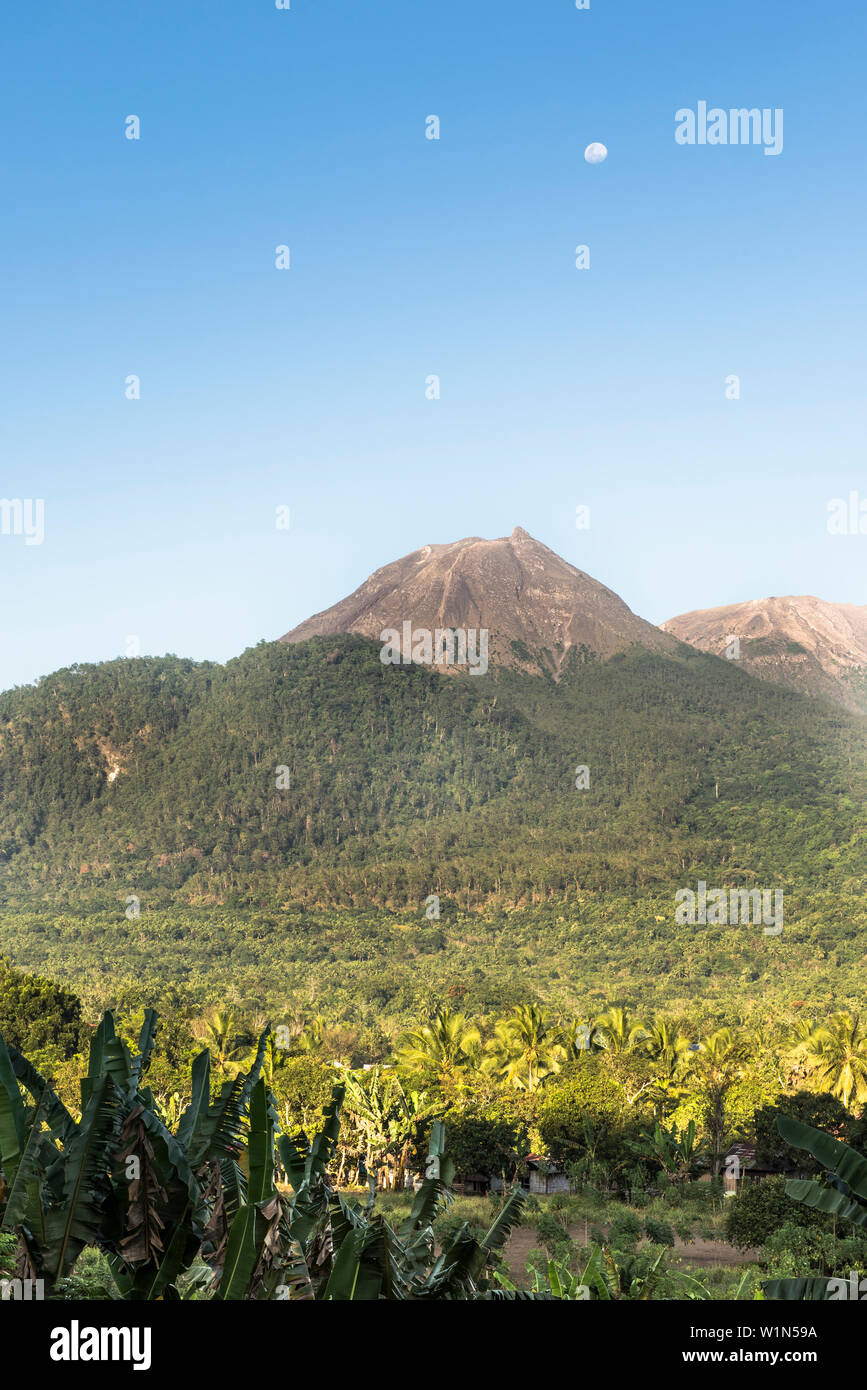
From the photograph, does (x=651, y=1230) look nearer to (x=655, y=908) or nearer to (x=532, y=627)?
(x=655, y=908)

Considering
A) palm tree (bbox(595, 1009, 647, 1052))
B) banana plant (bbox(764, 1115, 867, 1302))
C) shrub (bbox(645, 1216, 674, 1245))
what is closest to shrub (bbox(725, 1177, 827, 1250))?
shrub (bbox(645, 1216, 674, 1245))

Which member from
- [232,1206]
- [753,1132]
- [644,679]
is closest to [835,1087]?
[753,1132]

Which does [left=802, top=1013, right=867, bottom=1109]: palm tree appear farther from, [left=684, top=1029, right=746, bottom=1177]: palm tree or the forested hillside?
the forested hillside

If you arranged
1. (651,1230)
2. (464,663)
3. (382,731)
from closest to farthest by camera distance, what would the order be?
(651,1230) → (382,731) → (464,663)

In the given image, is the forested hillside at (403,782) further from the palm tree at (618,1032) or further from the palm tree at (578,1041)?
the palm tree at (578,1041)

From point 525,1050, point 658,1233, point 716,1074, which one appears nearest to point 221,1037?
point 525,1050

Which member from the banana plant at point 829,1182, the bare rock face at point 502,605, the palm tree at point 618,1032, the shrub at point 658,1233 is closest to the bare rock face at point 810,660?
the bare rock face at point 502,605
